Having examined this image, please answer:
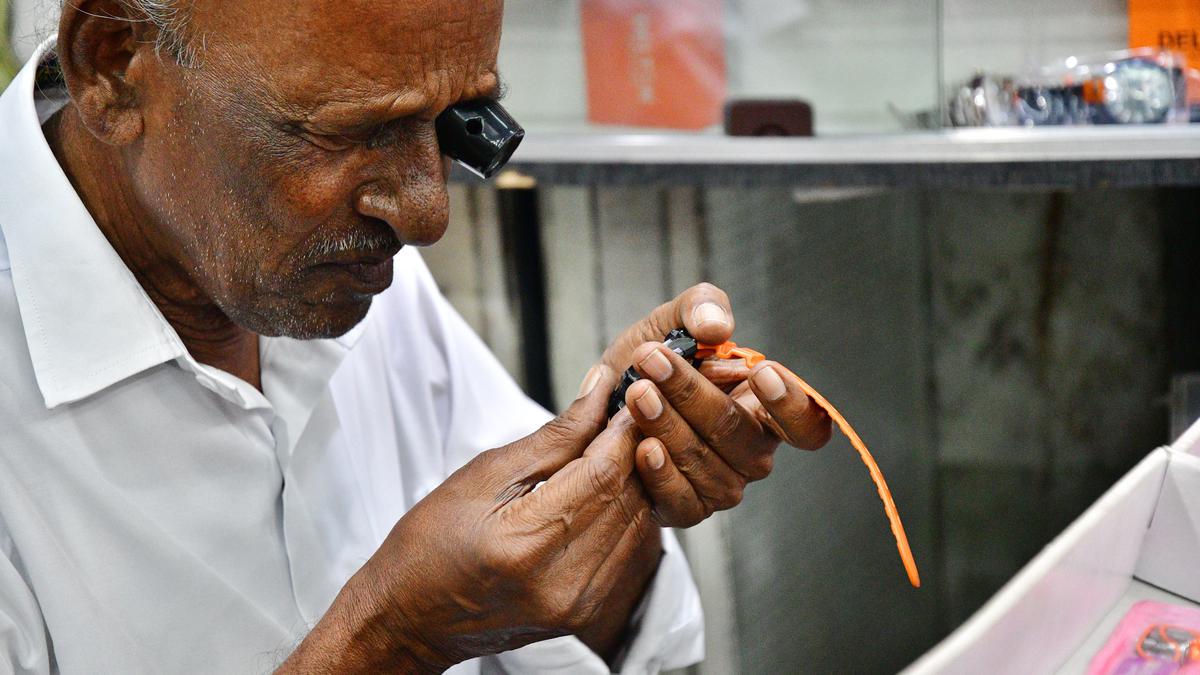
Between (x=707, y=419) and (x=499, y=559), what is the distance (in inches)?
9.9

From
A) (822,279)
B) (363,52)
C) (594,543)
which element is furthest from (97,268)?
(822,279)

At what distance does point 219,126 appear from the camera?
1.19m

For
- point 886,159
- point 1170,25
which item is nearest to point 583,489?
point 886,159

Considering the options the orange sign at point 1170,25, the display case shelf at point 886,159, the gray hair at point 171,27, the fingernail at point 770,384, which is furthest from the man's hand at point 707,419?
the orange sign at point 1170,25

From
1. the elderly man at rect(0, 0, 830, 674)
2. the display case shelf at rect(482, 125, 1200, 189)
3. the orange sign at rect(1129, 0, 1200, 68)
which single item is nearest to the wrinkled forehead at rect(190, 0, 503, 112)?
the elderly man at rect(0, 0, 830, 674)

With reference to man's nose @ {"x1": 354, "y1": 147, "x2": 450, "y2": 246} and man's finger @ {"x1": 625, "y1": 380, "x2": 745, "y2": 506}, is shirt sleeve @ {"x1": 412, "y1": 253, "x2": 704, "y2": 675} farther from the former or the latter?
man's nose @ {"x1": 354, "y1": 147, "x2": 450, "y2": 246}

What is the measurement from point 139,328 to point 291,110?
0.35 metres

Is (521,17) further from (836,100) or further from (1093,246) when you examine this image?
(1093,246)

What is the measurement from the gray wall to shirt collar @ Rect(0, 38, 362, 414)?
4.39 feet

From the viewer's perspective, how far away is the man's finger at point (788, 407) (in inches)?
44.4

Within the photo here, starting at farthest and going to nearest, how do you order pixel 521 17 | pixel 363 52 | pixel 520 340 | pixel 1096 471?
pixel 1096 471
pixel 520 340
pixel 521 17
pixel 363 52

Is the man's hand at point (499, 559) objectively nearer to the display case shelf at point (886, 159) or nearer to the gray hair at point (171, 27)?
the gray hair at point (171, 27)

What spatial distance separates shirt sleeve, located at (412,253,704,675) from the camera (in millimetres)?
1457

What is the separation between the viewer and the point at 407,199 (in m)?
1.21
